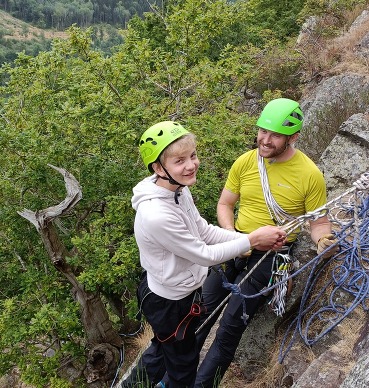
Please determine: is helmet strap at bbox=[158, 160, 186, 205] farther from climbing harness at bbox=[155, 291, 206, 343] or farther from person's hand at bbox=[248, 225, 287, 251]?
climbing harness at bbox=[155, 291, 206, 343]

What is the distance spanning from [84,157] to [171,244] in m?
4.09

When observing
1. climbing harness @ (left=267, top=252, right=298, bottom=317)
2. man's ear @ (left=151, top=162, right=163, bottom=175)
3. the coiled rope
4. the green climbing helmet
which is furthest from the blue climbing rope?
man's ear @ (left=151, top=162, right=163, bottom=175)

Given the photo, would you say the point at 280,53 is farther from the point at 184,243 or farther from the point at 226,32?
the point at 184,243

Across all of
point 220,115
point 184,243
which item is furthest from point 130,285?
point 184,243

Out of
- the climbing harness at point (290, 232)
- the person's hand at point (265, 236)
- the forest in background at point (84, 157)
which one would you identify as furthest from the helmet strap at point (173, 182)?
the forest in background at point (84, 157)

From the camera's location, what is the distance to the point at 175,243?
262 centimetres

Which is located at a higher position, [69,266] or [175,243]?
[175,243]

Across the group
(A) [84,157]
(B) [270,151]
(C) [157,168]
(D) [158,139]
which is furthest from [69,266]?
(D) [158,139]

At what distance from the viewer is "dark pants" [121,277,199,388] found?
2.96m

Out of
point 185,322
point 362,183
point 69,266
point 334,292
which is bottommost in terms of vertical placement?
point 69,266

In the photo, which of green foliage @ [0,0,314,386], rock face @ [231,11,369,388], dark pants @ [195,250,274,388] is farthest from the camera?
green foliage @ [0,0,314,386]

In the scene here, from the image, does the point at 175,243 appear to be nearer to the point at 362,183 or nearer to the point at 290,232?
the point at 290,232

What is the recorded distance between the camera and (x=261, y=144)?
11.1ft

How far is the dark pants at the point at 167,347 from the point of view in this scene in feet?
9.71
